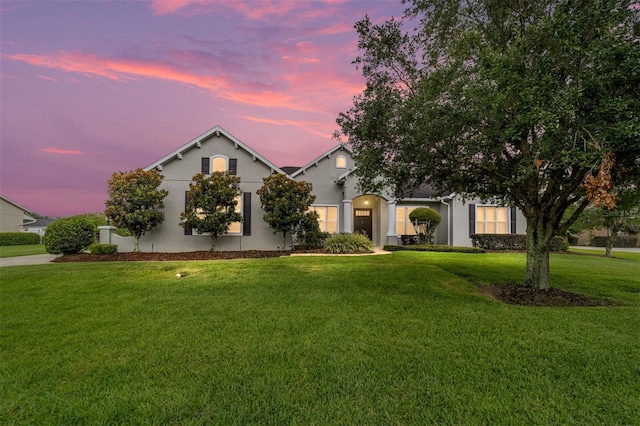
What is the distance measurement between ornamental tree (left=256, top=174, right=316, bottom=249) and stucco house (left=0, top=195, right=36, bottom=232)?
1229 inches

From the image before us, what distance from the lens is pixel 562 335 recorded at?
447cm

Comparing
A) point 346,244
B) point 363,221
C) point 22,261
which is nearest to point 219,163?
point 346,244

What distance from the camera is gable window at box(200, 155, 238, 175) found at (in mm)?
15586

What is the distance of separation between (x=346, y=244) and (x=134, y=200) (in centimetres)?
1015

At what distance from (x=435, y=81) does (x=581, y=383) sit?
19.3 ft

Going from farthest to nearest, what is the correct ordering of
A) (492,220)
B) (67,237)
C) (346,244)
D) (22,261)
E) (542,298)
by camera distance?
(492,220) < (346,244) < (67,237) < (22,261) < (542,298)

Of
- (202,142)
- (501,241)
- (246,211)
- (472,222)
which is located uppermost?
(202,142)

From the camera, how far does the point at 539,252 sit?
294 inches

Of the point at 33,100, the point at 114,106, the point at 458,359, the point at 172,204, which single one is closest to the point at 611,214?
the point at 458,359

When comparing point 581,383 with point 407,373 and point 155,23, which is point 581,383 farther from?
point 155,23

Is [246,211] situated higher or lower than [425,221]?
higher

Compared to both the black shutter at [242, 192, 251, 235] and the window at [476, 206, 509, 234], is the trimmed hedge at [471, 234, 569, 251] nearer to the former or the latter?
the window at [476, 206, 509, 234]

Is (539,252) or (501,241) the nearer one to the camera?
(539,252)

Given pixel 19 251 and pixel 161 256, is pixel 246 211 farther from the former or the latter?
pixel 19 251
